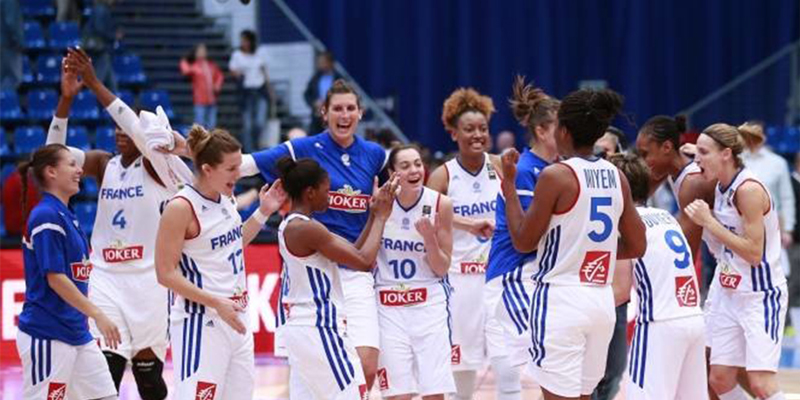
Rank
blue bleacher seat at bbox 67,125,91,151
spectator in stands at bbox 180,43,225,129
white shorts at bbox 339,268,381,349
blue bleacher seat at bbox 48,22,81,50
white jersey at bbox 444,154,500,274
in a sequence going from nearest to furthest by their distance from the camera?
white shorts at bbox 339,268,381,349
white jersey at bbox 444,154,500,274
blue bleacher seat at bbox 67,125,91,151
blue bleacher seat at bbox 48,22,81,50
spectator in stands at bbox 180,43,225,129

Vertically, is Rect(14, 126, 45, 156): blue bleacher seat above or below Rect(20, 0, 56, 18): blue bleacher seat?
below

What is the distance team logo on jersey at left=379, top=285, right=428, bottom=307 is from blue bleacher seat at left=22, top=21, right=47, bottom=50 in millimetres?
10929

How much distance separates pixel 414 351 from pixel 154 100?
10.4 m

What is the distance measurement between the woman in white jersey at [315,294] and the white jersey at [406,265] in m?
0.98

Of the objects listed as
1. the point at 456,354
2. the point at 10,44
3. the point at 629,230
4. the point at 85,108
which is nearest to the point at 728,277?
the point at 629,230

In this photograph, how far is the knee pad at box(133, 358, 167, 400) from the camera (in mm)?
9555

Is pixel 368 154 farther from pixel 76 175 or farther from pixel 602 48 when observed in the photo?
pixel 602 48

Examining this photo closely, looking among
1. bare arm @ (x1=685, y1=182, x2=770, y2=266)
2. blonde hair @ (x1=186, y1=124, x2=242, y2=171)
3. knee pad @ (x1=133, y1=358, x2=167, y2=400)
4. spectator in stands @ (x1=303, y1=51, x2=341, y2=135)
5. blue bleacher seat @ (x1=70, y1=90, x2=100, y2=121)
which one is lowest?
knee pad @ (x1=133, y1=358, x2=167, y2=400)

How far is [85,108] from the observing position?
18328 millimetres

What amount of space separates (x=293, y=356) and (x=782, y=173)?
27.7 ft

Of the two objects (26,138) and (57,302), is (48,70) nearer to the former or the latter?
(26,138)

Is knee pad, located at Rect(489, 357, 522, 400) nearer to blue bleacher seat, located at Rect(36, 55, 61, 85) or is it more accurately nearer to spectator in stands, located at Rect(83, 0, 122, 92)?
spectator in stands, located at Rect(83, 0, 122, 92)

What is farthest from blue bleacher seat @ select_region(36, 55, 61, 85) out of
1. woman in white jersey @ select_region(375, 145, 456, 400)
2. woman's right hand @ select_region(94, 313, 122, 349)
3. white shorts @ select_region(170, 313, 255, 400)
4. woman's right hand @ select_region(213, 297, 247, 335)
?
woman's right hand @ select_region(213, 297, 247, 335)

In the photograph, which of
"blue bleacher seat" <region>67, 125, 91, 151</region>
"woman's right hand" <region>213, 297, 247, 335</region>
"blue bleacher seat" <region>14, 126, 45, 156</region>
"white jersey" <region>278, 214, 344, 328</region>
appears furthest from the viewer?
"blue bleacher seat" <region>14, 126, 45, 156</region>
